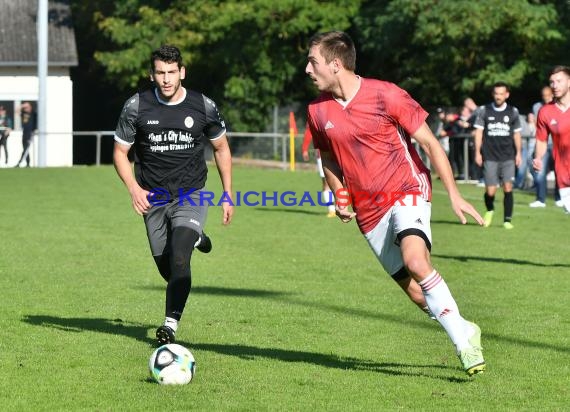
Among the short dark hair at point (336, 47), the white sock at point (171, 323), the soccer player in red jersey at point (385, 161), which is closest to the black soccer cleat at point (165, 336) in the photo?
the white sock at point (171, 323)

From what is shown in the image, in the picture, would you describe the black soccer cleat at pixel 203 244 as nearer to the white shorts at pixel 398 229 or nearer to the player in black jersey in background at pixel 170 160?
the player in black jersey in background at pixel 170 160

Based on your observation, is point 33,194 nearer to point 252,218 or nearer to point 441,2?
point 252,218

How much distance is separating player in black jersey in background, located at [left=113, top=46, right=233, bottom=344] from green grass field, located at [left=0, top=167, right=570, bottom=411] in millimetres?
750

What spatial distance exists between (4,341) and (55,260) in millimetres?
5633

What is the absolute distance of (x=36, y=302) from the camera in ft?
36.9

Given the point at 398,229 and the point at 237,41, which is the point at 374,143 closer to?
the point at 398,229

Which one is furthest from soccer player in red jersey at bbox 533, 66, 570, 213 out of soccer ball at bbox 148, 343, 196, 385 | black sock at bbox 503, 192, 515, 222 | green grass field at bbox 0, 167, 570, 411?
soccer ball at bbox 148, 343, 196, 385

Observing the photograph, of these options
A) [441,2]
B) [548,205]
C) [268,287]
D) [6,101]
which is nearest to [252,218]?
[548,205]

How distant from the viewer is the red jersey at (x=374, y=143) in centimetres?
775

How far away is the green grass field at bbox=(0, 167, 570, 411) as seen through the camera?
7.34m

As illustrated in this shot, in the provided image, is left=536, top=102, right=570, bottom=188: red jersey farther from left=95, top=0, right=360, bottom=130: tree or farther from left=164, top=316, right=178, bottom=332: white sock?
left=95, top=0, right=360, bottom=130: tree

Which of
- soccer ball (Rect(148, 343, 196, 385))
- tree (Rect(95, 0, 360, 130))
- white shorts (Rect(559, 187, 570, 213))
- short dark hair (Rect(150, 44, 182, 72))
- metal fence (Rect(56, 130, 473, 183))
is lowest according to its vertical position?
metal fence (Rect(56, 130, 473, 183))

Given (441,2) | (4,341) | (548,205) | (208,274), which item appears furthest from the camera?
(441,2)

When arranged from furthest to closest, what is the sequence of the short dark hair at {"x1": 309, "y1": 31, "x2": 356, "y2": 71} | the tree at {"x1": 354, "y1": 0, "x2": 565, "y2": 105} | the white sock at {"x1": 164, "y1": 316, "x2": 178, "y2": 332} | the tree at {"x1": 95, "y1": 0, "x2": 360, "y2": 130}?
the tree at {"x1": 95, "y1": 0, "x2": 360, "y2": 130} < the tree at {"x1": 354, "y1": 0, "x2": 565, "y2": 105} < the white sock at {"x1": 164, "y1": 316, "x2": 178, "y2": 332} < the short dark hair at {"x1": 309, "y1": 31, "x2": 356, "y2": 71}
